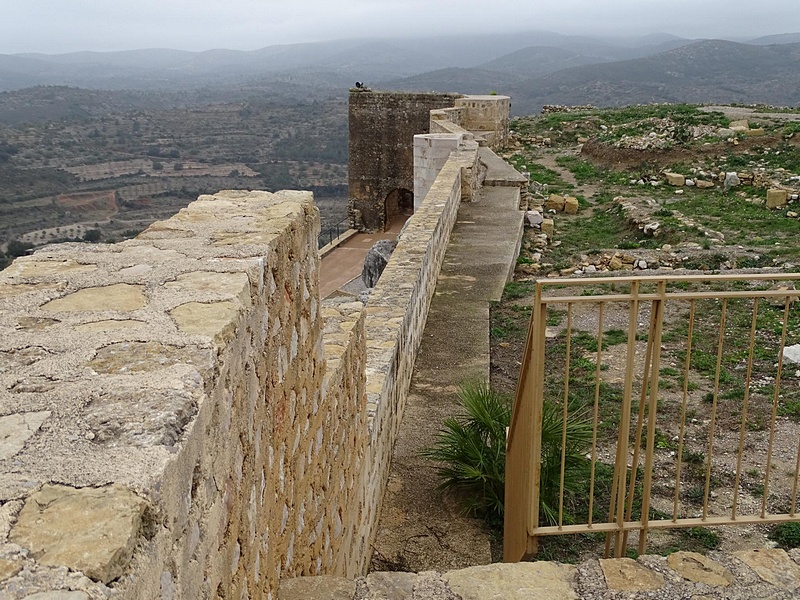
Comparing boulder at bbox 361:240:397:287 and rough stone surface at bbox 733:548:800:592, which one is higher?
rough stone surface at bbox 733:548:800:592

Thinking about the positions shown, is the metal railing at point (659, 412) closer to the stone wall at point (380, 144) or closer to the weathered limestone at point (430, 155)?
the weathered limestone at point (430, 155)

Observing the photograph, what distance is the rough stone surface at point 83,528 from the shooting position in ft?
3.62

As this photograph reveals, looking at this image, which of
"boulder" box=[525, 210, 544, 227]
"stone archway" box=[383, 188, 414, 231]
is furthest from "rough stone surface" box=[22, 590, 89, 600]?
"stone archway" box=[383, 188, 414, 231]

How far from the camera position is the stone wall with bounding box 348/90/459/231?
907 inches

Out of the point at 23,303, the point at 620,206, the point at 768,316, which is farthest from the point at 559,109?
the point at 23,303

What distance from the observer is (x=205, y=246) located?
2.44 meters

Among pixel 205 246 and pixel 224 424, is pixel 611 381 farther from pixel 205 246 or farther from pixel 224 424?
pixel 224 424

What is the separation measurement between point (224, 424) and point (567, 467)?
267 centimetres

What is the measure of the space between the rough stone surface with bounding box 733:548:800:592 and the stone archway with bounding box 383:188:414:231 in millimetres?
21769

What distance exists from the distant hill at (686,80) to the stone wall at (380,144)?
6547 centimetres

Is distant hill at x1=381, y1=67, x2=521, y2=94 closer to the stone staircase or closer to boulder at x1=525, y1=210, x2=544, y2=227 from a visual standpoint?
boulder at x1=525, y1=210, x2=544, y2=227

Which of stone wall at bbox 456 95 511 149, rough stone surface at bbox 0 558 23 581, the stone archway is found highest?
rough stone surface at bbox 0 558 23 581

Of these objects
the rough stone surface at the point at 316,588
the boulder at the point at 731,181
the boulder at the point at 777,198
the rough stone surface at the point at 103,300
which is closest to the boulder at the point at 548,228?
the boulder at the point at 777,198

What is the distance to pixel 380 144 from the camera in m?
23.8
